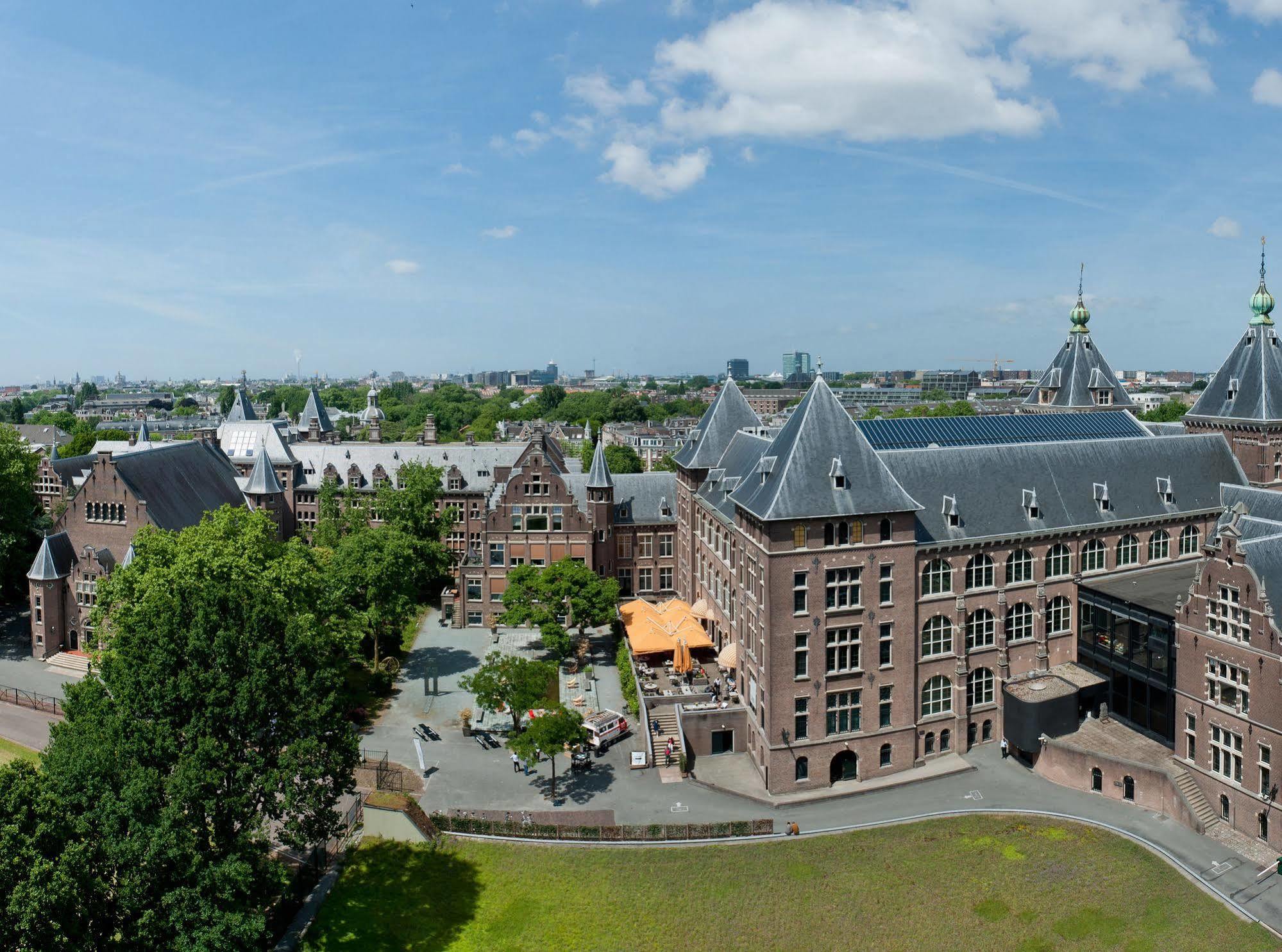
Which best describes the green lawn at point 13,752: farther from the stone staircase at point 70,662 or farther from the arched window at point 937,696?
the arched window at point 937,696

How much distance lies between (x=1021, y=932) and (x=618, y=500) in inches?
2328

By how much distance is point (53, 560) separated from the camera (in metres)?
78.6

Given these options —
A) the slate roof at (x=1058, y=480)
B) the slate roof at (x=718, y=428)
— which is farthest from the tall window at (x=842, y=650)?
the slate roof at (x=718, y=428)

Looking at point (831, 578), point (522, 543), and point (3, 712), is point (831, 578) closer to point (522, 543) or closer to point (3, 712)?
point (522, 543)

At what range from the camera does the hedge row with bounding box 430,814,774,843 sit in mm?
50688

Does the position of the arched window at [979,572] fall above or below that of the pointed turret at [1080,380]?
below

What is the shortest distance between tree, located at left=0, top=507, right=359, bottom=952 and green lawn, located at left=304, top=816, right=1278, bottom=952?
7555mm

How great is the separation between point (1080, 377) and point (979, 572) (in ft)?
143

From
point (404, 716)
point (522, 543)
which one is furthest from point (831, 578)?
point (522, 543)

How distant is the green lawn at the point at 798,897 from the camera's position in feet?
139

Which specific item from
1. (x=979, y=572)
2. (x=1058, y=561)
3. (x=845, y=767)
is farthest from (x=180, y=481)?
(x=1058, y=561)

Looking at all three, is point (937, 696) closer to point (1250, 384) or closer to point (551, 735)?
Result: point (551, 735)

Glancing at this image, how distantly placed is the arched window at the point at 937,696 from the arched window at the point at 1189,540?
2450 cm

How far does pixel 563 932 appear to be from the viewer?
141ft
